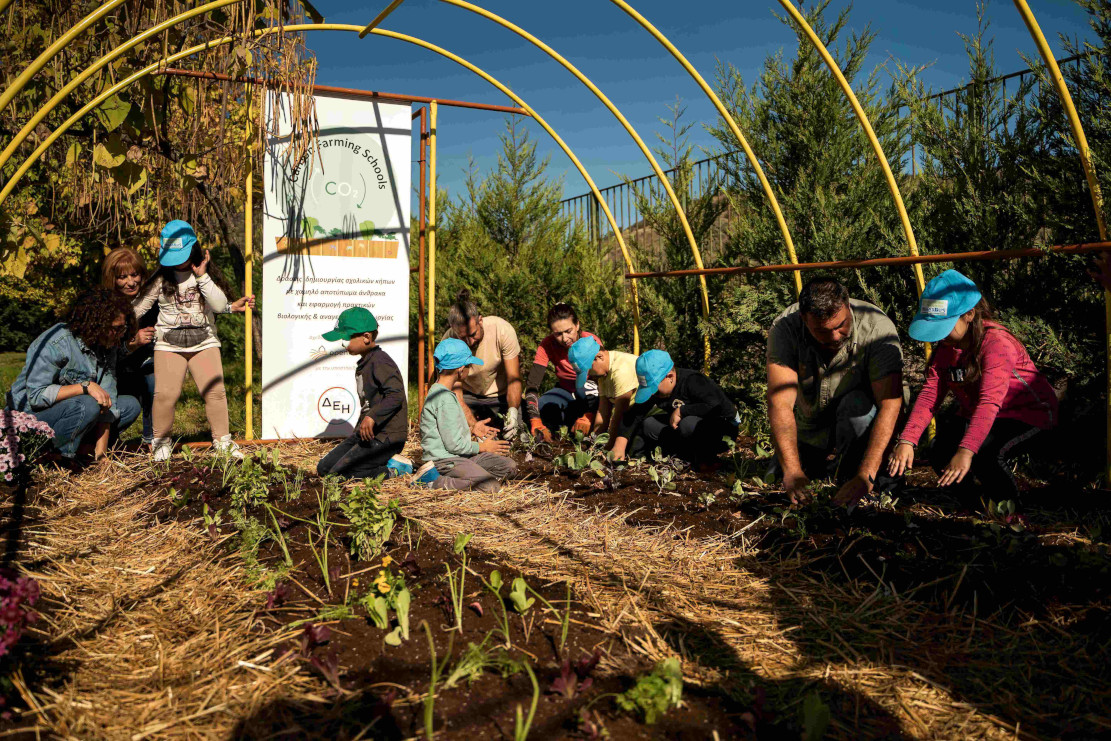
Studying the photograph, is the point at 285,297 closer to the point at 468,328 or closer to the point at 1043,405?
the point at 468,328

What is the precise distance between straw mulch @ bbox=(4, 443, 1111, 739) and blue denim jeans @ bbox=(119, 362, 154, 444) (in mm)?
2086

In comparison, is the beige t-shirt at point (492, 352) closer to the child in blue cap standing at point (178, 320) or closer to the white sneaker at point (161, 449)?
the child in blue cap standing at point (178, 320)

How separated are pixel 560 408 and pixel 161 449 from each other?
Answer: 3.17 meters

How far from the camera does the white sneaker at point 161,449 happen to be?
Answer: 17.3 feet

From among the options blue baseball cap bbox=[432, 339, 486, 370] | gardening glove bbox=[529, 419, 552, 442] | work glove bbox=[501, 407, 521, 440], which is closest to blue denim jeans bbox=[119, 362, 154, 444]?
blue baseball cap bbox=[432, 339, 486, 370]

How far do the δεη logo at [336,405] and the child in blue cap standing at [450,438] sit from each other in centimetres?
173

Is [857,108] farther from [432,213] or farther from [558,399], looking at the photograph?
[432,213]

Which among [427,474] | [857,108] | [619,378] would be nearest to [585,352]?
[619,378]

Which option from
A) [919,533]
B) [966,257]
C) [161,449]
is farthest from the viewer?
[161,449]

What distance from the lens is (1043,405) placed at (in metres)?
3.79

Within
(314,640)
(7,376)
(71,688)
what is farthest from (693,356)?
(7,376)

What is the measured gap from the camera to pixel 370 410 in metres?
4.71

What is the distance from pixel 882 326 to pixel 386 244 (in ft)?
14.0

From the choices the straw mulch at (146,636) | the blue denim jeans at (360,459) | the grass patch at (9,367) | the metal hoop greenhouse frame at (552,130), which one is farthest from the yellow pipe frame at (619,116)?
the grass patch at (9,367)
